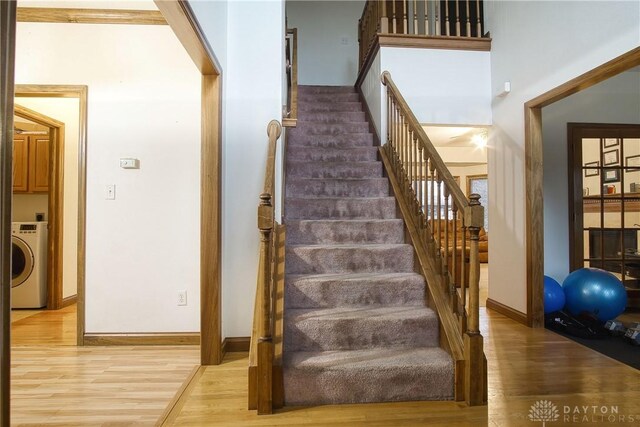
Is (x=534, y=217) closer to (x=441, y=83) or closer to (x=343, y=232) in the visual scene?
(x=441, y=83)

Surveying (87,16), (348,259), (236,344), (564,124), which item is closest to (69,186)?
(87,16)

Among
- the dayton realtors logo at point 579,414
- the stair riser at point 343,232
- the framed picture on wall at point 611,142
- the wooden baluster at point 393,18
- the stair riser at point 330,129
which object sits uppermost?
the wooden baluster at point 393,18

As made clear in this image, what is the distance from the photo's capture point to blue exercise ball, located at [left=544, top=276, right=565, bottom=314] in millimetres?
3133

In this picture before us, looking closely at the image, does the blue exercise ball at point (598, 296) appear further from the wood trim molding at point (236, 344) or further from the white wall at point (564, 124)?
the wood trim molding at point (236, 344)

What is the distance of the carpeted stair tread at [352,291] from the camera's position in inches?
88.0

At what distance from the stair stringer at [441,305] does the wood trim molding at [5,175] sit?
71.3 inches

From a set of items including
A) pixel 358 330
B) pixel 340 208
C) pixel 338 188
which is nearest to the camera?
pixel 358 330

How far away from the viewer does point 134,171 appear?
2.74m

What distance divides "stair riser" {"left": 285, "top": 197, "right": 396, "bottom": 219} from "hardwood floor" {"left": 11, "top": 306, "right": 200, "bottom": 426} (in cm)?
133

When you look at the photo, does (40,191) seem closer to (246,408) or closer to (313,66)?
(246,408)

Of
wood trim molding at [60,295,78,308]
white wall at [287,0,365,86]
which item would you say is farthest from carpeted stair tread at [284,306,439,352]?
white wall at [287,0,365,86]

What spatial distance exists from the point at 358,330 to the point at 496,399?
0.80 meters

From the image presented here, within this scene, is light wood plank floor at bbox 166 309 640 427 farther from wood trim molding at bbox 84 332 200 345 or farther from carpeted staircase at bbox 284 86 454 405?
wood trim molding at bbox 84 332 200 345

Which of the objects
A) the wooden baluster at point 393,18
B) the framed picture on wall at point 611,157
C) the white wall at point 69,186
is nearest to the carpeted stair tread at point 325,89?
the wooden baluster at point 393,18
